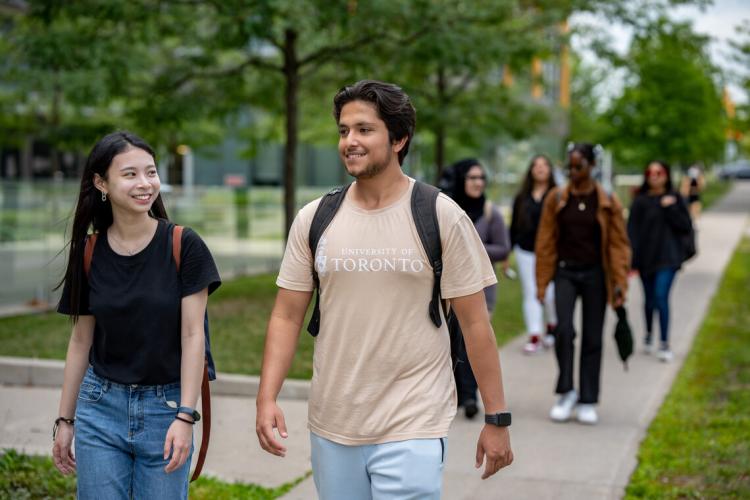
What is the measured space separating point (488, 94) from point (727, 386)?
33.1 ft

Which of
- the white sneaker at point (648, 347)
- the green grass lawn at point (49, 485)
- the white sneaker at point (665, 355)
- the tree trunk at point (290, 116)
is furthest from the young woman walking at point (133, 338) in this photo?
the tree trunk at point (290, 116)

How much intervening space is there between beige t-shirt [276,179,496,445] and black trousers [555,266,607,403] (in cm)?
412

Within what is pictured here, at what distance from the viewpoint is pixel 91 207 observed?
3.54 metres

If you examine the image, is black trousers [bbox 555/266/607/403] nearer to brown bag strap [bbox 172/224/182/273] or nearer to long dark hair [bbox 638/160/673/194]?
long dark hair [bbox 638/160/673/194]

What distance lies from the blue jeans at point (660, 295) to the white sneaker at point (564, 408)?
280 cm

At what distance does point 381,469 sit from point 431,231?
74 cm

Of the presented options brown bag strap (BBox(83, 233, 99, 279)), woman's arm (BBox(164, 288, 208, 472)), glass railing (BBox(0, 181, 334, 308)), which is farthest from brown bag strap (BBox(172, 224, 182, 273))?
glass railing (BBox(0, 181, 334, 308))

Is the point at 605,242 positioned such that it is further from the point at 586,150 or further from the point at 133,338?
the point at 133,338

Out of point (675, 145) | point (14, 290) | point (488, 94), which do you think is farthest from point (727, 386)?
point (675, 145)

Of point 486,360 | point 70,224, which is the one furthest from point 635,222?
point 486,360

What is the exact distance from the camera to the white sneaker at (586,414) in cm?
730

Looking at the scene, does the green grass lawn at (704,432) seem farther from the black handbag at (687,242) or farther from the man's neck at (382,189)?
the man's neck at (382,189)

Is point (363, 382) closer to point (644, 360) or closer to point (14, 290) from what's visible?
point (644, 360)

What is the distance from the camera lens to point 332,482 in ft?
10.9
